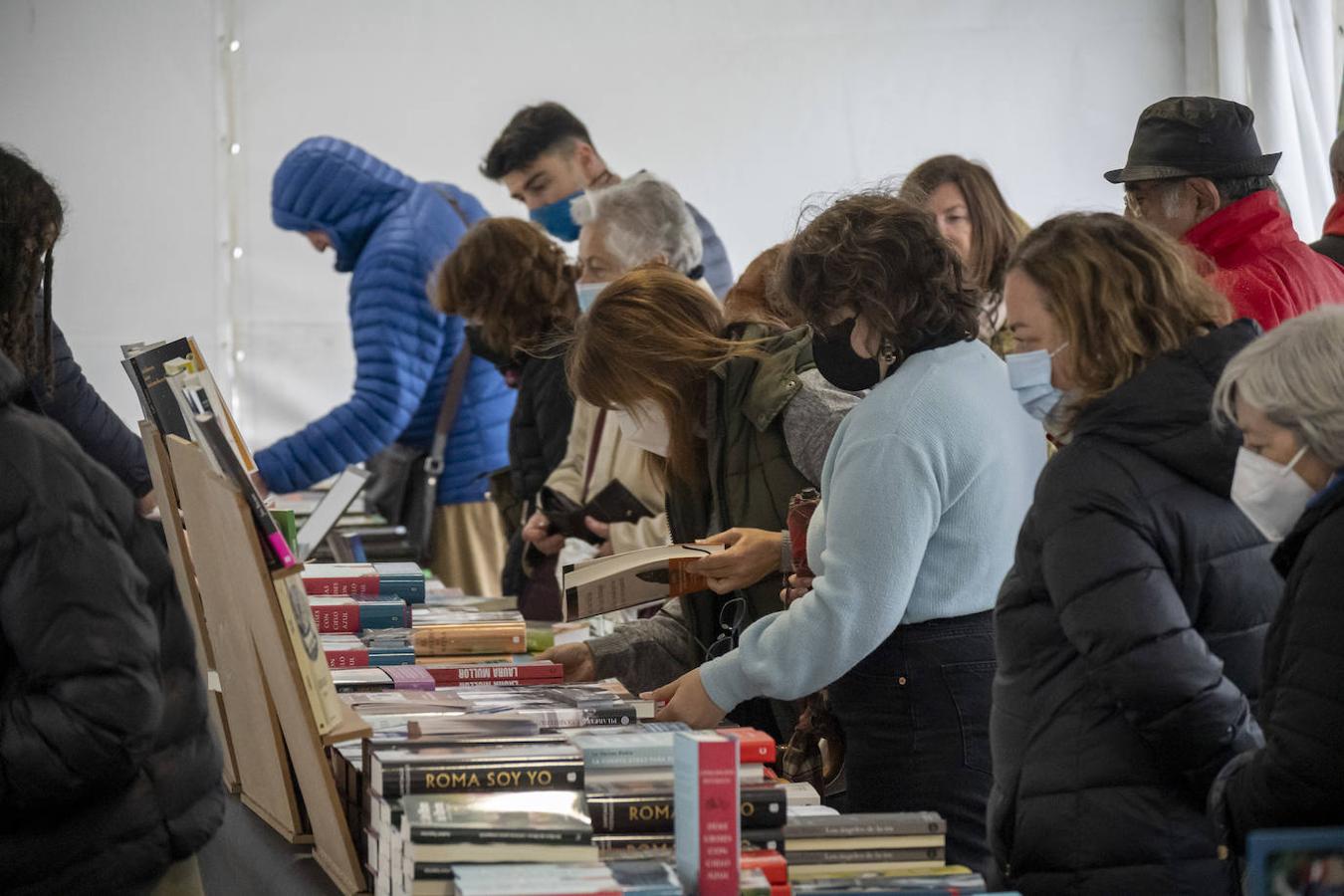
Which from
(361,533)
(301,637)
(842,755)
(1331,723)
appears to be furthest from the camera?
(361,533)

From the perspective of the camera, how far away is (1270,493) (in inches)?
66.2

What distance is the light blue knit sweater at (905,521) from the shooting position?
2146mm

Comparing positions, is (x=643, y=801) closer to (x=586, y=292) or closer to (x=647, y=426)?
(x=647, y=426)

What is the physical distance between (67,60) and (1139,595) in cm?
504

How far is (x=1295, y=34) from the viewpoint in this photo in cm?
509

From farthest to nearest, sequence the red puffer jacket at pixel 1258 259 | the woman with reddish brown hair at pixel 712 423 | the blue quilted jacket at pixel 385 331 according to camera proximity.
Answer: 1. the blue quilted jacket at pixel 385 331
2. the red puffer jacket at pixel 1258 259
3. the woman with reddish brown hair at pixel 712 423

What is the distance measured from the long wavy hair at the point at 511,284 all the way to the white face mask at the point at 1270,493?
7.95 feet

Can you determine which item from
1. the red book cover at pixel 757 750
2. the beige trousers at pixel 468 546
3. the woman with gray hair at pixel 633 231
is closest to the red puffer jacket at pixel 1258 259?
the woman with gray hair at pixel 633 231

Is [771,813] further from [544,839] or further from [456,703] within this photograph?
[456,703]

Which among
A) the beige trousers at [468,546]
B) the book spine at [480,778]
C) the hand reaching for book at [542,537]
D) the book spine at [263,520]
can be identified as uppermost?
the book spine at [263,520]

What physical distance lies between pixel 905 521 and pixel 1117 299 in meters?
0.42

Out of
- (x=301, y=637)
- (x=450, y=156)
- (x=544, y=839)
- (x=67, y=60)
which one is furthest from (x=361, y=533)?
(x=544, y=839)

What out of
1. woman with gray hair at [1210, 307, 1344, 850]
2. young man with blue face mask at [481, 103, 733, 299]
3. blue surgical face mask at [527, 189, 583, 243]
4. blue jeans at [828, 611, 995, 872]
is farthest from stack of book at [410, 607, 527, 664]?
blue surgical face mask at [527, 189, 583, 243]

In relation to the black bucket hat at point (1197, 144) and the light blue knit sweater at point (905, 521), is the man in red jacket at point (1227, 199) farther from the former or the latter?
the light blue knit sweater at point (905, 521)
